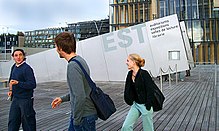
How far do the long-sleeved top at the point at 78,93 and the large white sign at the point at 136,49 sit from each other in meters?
14.0

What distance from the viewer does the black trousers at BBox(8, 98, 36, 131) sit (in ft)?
13.0

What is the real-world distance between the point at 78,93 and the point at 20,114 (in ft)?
6.49

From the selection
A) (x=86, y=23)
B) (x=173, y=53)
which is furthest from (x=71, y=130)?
(x=86, y=23)

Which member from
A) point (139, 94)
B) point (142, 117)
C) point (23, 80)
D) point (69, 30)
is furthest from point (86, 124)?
point (69, 30)

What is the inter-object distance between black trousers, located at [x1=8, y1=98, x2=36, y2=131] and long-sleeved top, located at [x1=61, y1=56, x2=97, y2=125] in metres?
1.71

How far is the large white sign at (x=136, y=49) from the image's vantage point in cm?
1625

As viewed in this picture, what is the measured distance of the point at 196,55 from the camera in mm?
41469

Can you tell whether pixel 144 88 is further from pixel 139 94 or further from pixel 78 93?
pixel 78 93

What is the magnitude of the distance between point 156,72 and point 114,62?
3.03m

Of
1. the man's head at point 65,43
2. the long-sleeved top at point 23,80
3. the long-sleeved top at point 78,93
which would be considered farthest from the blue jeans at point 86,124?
the long-sleeved top at point 23,80

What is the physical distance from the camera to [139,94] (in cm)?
370

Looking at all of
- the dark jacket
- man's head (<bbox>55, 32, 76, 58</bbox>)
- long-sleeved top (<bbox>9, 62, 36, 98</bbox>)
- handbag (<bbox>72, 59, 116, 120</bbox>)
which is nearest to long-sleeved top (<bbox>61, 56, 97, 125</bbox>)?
handbag (<bbox>72, 59, 116, 120</bbox>)

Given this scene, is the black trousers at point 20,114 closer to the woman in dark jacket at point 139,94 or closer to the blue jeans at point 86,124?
the woman in dark jacket at point 139,94

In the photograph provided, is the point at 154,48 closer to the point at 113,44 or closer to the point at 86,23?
the point at 113,44
